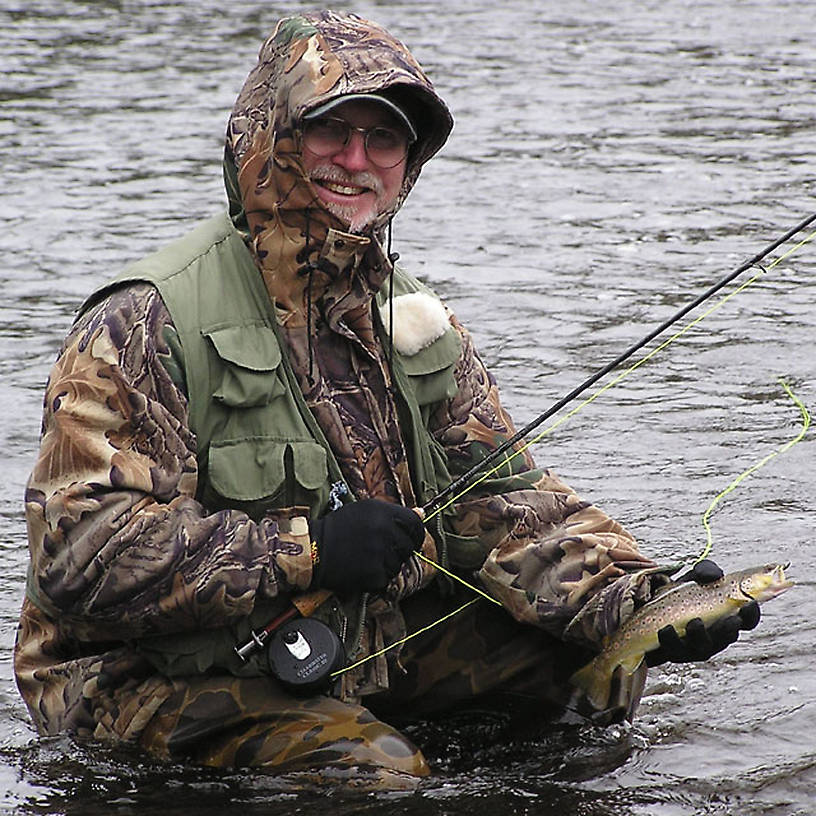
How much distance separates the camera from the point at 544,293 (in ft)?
28.6

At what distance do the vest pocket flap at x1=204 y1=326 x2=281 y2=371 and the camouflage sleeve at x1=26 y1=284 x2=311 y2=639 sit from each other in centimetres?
11

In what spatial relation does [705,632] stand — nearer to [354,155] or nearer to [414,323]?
[414,323]

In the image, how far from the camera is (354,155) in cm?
391

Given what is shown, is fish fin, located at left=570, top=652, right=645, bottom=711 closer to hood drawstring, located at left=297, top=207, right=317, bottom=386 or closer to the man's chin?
hood drawstring, located at left=297, top=207, right=317, bottom=386

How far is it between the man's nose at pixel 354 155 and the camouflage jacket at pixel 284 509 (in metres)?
0.10

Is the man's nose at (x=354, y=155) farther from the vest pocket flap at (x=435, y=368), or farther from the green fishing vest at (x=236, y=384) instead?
the vest pocket flap at (x=435, y=368)

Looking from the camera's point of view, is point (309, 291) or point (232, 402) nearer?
point (232, 402)

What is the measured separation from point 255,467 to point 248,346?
25 cm

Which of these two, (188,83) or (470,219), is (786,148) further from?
(188,83)

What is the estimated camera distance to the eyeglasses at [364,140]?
3877 mm

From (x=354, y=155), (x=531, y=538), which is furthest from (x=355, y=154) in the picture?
(x=531, y=538)

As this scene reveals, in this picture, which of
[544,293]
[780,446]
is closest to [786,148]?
[544,293]

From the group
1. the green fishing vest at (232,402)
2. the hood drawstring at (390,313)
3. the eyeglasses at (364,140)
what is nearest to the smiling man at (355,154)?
the eyeglasses at (364,140)

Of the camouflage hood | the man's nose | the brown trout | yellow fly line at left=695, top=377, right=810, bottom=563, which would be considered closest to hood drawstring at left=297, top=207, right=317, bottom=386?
the camouflage hood
